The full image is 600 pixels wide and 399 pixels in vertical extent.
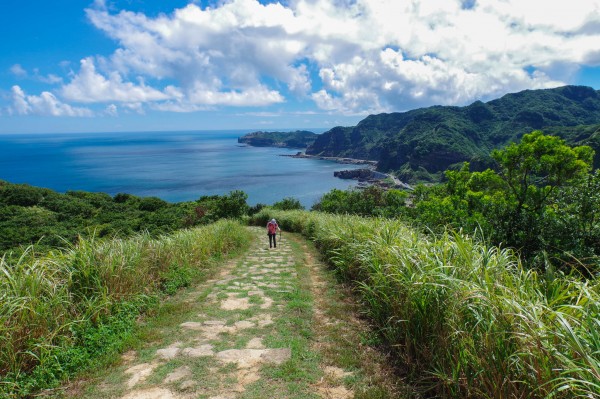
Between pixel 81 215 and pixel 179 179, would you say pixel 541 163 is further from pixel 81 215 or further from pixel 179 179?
pixel 179 179

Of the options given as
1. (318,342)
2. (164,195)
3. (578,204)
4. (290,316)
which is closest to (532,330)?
(318,342)

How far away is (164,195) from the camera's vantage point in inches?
2881

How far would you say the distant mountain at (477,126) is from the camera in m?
109

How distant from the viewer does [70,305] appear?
3854 millimetres

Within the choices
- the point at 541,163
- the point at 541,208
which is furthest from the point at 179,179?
the point at 541,208

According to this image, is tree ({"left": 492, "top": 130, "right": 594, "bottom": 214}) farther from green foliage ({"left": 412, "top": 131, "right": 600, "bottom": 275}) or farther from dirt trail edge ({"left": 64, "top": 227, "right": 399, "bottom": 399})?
dirt trail edge ({"left": 64, "top": 227, "right": 399, "bottom": 399})

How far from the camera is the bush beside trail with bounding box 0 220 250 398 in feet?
9.86

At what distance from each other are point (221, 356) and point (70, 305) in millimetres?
1968

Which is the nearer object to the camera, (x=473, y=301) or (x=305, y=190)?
(x=473, y=301)

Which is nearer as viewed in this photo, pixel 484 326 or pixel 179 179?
pixel 484 326

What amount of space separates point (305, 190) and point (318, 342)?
81549mm

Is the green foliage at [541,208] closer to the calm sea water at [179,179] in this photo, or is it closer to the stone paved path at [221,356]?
the stone paved path at [221,356]

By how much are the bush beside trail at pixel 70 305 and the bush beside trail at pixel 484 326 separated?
317cm

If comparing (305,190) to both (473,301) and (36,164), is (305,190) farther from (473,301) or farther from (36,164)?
(36,164)
